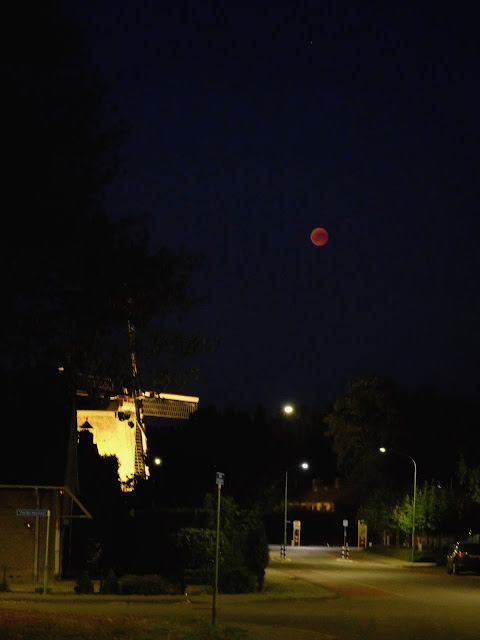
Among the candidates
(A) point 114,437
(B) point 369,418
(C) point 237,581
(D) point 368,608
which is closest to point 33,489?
(C) point 237,581

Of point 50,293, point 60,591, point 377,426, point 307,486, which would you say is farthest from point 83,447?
point 307,486

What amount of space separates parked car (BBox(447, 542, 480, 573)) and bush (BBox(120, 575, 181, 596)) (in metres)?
20.1

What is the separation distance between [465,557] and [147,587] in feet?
68.7

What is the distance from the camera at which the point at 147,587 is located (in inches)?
1085

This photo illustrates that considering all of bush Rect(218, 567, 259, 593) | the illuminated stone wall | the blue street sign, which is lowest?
bush Rect(218, 567, 259, 593)

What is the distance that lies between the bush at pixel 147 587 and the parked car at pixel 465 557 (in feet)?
65.9

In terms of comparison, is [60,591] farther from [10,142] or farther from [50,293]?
[10,142]

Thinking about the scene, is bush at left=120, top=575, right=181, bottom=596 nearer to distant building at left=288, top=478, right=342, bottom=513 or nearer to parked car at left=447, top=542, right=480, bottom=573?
parked car at left=447, top=542, right=480, bottom=573

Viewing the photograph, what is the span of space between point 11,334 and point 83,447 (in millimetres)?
27331

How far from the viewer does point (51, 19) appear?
13.4 metres

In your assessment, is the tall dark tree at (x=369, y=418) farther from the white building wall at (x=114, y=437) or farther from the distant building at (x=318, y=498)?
the white building wall at (x=114, y=437)

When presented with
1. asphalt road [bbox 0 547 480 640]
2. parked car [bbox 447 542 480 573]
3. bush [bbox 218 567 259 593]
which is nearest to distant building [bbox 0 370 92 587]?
asphalt road [bbox 0 547 480 640]

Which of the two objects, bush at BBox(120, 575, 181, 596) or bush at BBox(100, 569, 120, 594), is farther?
bush at BBox(120, 575, 181, 596)

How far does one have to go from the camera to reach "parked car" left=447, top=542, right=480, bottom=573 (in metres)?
43.4
